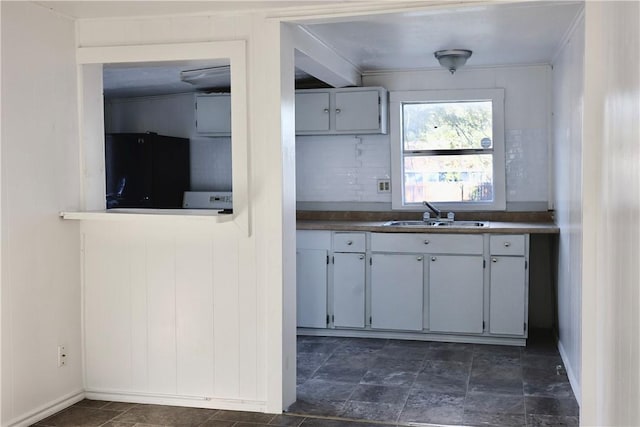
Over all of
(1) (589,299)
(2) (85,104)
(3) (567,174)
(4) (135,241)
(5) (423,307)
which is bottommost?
(5) (423,307)

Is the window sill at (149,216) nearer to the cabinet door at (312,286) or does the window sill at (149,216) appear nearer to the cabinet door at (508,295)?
the cabinet door at (312,286)

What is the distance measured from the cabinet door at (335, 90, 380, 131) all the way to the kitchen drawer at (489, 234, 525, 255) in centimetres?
131

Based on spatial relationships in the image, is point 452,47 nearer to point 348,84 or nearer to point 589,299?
point 348,84

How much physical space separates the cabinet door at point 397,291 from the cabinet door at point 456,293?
10cm

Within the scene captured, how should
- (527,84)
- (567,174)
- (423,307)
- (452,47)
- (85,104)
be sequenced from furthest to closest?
(527,84) → (423,307) → (452,47) → (567,174) → (85,104)

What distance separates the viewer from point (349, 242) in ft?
17.7

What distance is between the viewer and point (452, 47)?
16.2 feet

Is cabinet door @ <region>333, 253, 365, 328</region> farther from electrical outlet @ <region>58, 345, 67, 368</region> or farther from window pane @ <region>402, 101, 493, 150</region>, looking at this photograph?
electrical outlet @ <region>58, 345, 67, 368</region>

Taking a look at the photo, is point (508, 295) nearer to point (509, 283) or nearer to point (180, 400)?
point (509, 283)

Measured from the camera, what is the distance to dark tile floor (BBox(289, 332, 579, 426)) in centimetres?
372

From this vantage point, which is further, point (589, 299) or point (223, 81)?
point (223, 81)

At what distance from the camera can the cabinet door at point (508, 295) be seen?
16.7 ft

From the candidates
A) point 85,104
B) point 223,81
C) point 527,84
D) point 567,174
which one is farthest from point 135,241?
point 527,84

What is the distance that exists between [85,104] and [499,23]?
7.97ft
